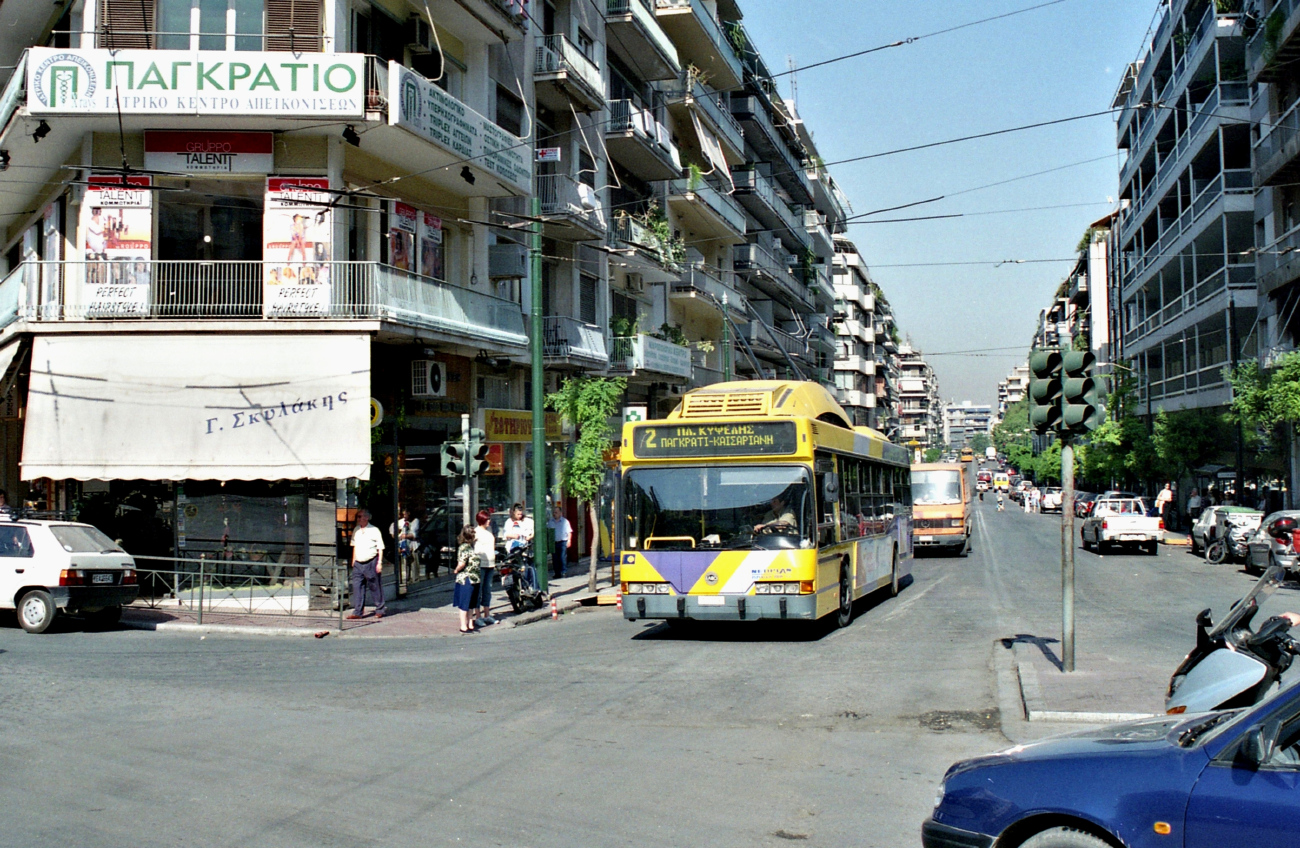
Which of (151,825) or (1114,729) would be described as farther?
(151,825)

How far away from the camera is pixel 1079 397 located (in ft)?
35.8

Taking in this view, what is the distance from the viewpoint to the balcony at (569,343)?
88.0 feet

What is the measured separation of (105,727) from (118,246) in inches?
471

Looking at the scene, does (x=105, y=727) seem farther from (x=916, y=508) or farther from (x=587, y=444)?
(x=916, y=508)

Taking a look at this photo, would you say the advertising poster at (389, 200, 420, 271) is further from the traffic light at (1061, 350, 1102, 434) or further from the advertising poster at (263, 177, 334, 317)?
the traffic light at (1061, 350, 1102, 434)

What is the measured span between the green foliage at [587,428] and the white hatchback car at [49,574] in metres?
9.76

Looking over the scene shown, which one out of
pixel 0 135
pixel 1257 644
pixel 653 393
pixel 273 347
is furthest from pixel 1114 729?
pixel 653 393

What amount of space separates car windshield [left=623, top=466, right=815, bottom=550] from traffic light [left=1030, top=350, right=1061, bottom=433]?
3.56 meters

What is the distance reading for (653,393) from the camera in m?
36.5

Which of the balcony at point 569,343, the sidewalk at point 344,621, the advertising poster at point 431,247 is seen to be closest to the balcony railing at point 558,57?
the balcony at point 569,343

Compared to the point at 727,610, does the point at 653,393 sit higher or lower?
higher

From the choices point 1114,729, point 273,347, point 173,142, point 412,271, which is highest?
point 173,142

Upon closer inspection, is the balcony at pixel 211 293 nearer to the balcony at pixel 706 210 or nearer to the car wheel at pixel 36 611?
the car wheel at pixel 36 611

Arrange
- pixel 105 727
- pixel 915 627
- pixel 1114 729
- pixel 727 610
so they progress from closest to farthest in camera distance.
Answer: pixel 1114 729 → pixel 105 727 → pixel 727 610 → pixel 915 627
